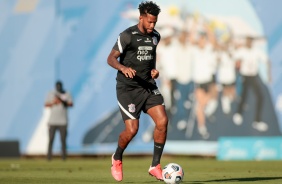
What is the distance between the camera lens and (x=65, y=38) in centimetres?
3503

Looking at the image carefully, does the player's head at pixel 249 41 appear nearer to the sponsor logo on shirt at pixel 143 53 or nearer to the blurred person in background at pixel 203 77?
the blurred person in background at pixel 203 77

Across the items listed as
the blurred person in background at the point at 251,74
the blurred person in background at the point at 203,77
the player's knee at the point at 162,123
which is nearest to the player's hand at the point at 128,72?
the player's knee at the point at 162,123

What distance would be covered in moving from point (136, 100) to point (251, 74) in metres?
16.3

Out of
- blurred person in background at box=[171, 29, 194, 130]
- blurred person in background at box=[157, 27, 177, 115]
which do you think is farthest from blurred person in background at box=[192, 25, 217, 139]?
blurred person in background at box=[157, 27, 177, 115]

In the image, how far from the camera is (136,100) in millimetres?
15141

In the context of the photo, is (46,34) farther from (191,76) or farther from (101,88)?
(191,76)

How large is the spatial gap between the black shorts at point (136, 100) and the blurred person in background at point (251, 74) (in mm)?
15784

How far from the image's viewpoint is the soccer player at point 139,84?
1492 cm

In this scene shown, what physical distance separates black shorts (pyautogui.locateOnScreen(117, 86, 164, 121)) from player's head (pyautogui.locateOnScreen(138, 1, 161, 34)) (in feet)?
3.25

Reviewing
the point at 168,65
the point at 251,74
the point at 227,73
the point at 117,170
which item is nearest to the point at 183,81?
the point at 168,65

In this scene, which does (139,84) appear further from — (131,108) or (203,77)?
(203,77)

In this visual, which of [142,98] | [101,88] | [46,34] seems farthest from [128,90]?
[46,34]

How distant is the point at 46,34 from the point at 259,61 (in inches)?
357

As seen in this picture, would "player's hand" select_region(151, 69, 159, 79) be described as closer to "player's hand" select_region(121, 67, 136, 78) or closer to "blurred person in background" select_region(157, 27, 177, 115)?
Result: "player's hand" select_region(121, 67, 136, 78)
